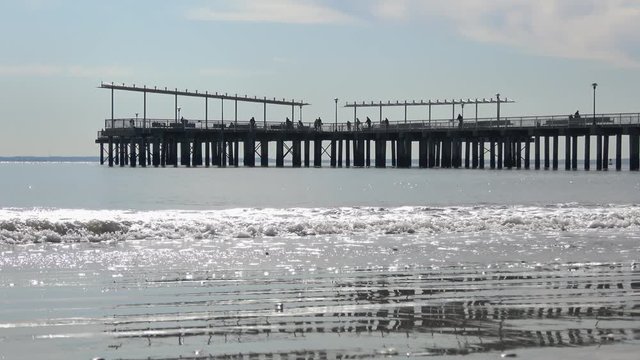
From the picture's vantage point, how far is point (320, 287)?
34.1 feet

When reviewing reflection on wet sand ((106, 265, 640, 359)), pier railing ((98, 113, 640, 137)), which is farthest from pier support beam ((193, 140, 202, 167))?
reflection on wet sand ((106, 265, 640, 359))

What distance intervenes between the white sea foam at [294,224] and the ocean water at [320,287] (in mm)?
55

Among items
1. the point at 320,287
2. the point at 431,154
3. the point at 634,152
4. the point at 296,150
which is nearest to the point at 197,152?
the point at 296,150

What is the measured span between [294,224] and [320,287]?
9.37 m

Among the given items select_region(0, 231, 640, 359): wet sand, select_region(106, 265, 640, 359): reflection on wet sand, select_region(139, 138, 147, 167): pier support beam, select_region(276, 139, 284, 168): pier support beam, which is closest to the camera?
select_region(0, 231, 640, 359): wet sand

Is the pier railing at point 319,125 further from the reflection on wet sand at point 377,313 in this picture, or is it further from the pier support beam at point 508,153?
the reflection on wet sand at point 377,313

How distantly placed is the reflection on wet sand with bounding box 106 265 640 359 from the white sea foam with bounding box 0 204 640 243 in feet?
20.5

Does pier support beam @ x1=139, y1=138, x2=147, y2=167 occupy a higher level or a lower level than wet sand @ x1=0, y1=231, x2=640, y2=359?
higher

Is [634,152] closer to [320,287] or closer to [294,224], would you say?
[294,224]

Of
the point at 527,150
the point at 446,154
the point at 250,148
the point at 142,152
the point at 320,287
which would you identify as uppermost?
the point at 250,148

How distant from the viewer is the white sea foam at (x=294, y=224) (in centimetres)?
1733

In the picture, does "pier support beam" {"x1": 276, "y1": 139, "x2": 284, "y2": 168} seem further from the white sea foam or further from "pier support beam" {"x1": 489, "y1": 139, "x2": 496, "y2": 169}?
the white sea foam

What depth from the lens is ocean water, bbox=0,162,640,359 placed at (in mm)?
7160

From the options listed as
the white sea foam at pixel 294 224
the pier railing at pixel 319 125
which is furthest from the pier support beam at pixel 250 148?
the white sea foam at pixel 294 224
